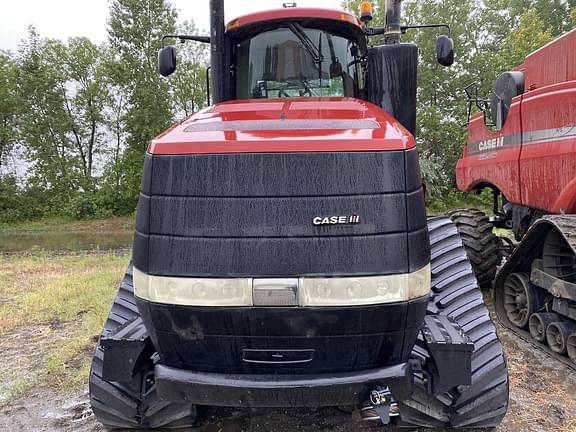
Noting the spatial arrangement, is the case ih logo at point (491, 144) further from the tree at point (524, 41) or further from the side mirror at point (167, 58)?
the tree at point (524, 41)

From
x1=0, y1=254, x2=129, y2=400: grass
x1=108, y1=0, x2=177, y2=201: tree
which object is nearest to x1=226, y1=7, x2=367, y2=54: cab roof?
x1=0, y1=254, x2=129, y2=400: grass

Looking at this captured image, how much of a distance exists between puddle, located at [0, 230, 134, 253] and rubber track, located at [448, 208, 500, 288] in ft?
39.9

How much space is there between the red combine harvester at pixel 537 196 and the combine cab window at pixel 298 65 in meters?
1.70

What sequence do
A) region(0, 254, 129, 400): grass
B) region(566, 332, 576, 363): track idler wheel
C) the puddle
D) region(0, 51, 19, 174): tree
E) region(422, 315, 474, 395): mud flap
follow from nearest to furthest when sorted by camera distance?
region(422, 315, 474, 395): mud flap, region(566, 332, 576, 363): track idler wheel, region(0, 254, 129, 400): grass, the puddle, region(0, 51, 19, 174): tree

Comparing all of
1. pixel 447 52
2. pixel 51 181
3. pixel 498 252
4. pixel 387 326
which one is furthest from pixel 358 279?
pixel 51 181

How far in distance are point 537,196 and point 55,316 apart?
16.1ft

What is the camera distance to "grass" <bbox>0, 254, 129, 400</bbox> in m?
3.78

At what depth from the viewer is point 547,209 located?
4098mm

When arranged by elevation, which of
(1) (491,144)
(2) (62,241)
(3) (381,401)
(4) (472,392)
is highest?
(1) (491,144)

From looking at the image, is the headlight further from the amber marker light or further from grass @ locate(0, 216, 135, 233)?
grass @ locate(0, 216, 135, 233)

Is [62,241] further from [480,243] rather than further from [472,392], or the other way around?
[472,392]

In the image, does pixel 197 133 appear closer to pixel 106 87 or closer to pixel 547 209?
pixel 547 209

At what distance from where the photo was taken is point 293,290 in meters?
2.05

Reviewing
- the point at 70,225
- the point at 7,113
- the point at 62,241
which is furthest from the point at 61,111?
the point at 62,241
